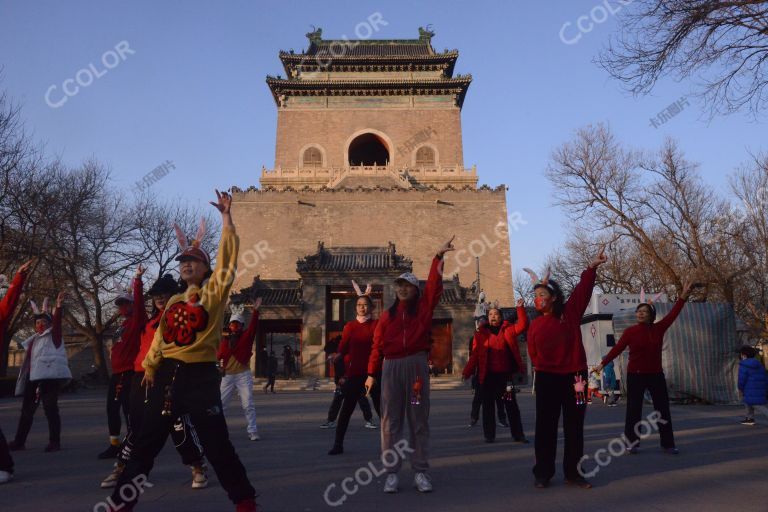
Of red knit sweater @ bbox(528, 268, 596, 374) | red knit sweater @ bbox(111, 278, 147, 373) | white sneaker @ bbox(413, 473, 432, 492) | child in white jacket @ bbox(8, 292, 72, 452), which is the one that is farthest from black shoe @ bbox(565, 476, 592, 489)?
child in white jacket @ bbox(8, 292, 72, 452)

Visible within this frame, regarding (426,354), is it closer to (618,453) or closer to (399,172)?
(618,453)

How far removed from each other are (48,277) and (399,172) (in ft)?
85.3

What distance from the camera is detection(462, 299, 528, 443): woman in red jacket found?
26.8 ft

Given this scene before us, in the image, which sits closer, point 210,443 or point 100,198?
point 210,443

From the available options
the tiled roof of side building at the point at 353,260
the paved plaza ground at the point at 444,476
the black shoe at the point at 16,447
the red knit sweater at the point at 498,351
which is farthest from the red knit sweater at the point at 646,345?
the tiled roof of side building at the point at 353,260

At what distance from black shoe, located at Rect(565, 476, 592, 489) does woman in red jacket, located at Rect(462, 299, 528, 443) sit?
2.72 m

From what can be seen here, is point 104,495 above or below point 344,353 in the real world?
below

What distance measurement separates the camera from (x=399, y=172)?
43.3 m

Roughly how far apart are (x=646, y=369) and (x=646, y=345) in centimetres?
29

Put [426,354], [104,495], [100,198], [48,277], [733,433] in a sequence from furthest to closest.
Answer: [100,198] < [48,277] < [733,433] < [426,354] < [104,495]

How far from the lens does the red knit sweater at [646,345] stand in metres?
7.28

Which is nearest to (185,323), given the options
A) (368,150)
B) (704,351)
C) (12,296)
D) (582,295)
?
(12,296)

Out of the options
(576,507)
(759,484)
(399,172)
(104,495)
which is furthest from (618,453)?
(399,172)

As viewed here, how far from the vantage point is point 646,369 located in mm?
7281
